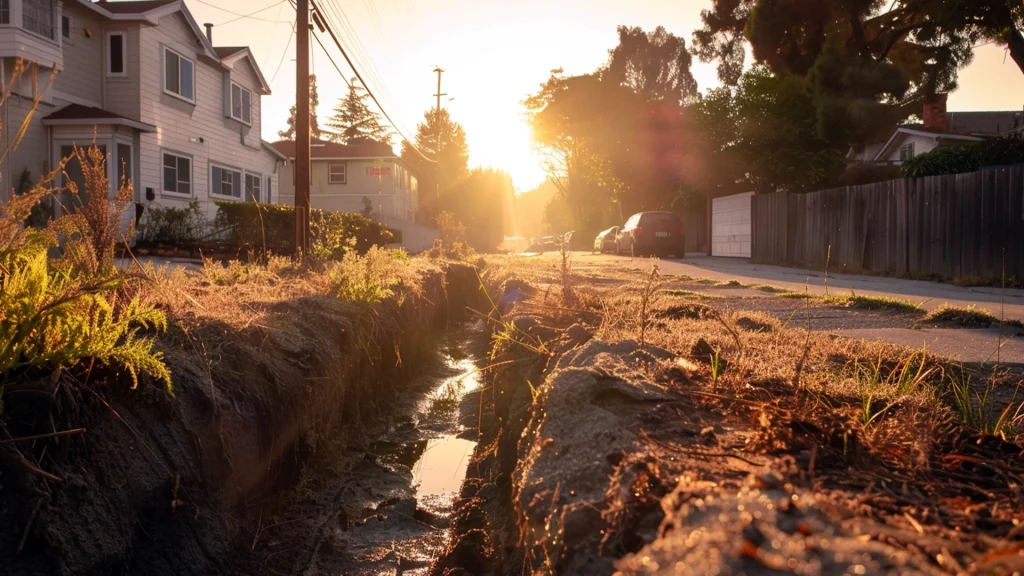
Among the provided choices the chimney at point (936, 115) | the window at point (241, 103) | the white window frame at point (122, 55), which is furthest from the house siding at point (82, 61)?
the chimney at point (936, 115)

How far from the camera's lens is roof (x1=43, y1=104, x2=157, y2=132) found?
61.9 feet

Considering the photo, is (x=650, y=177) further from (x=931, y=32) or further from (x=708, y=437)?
(x=708, y=437)

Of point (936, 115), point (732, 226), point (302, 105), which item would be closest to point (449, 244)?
point (732, 226)

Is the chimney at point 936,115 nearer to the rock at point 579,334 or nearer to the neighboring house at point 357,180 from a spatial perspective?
the neighboring house at point 357,180

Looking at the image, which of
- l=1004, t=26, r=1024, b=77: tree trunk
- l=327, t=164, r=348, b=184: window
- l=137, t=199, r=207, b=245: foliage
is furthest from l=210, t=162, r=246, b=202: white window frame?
l=1004, t=26, r=1024, b=77: tree trunk

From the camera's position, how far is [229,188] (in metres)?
26.3

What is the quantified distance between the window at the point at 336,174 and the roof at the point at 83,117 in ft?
77.3

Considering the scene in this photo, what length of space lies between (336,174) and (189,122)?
19.9 m

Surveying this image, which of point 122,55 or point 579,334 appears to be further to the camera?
point 122,55

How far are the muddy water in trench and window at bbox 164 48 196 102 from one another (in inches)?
736

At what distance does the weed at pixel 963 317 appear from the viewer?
5.85 metres

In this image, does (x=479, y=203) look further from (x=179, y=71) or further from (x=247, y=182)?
(x=179, y=71)

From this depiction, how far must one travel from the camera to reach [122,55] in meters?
20.8

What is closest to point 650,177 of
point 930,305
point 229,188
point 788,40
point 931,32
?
point 788,40
